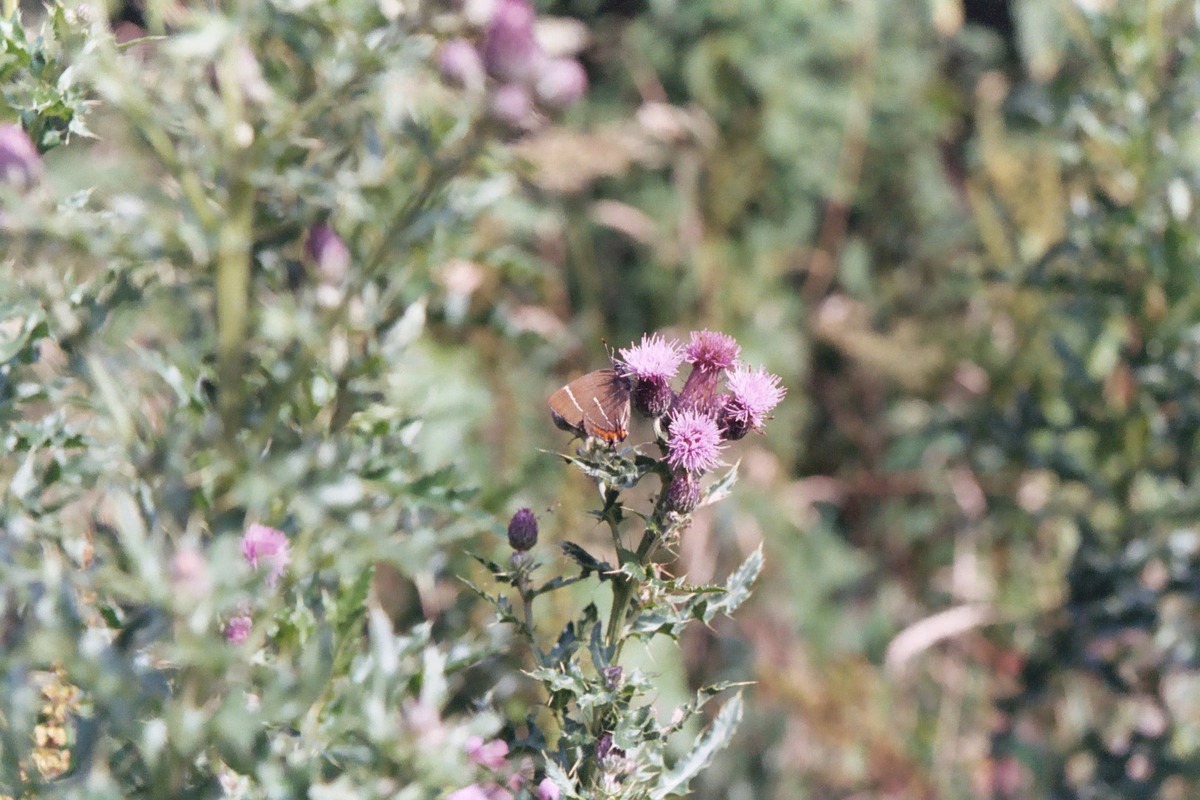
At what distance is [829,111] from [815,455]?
0.87 meters

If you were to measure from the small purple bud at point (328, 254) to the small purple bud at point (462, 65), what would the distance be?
0.65 ft

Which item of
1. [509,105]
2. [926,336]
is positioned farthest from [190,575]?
[926,336]

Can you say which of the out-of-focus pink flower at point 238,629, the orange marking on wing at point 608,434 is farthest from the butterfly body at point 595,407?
the out-of-focus pink flower at point 238,629

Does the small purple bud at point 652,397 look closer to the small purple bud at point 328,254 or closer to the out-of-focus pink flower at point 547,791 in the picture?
the out-of-focus pink flower at point 547,791

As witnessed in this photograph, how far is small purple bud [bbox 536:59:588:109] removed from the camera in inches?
43.6

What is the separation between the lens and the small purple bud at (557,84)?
1.11 meters

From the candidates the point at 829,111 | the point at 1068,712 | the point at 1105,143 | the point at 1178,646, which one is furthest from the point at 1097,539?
the point at 829,111

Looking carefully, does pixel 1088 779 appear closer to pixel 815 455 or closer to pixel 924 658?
pixel 924 658

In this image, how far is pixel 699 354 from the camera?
0.82 m

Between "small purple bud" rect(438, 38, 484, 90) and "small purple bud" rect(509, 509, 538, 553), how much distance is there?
18.2 inches

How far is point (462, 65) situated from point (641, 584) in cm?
58

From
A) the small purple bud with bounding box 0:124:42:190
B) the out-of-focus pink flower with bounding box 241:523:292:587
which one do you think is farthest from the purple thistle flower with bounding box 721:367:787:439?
the small purple bud with bounding box 0:124:42:190

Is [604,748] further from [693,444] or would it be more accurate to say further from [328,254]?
[328,254]

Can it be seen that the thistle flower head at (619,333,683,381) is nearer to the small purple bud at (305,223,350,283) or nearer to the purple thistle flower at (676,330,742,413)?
the purple thistle flower at (676,330,742,413)
